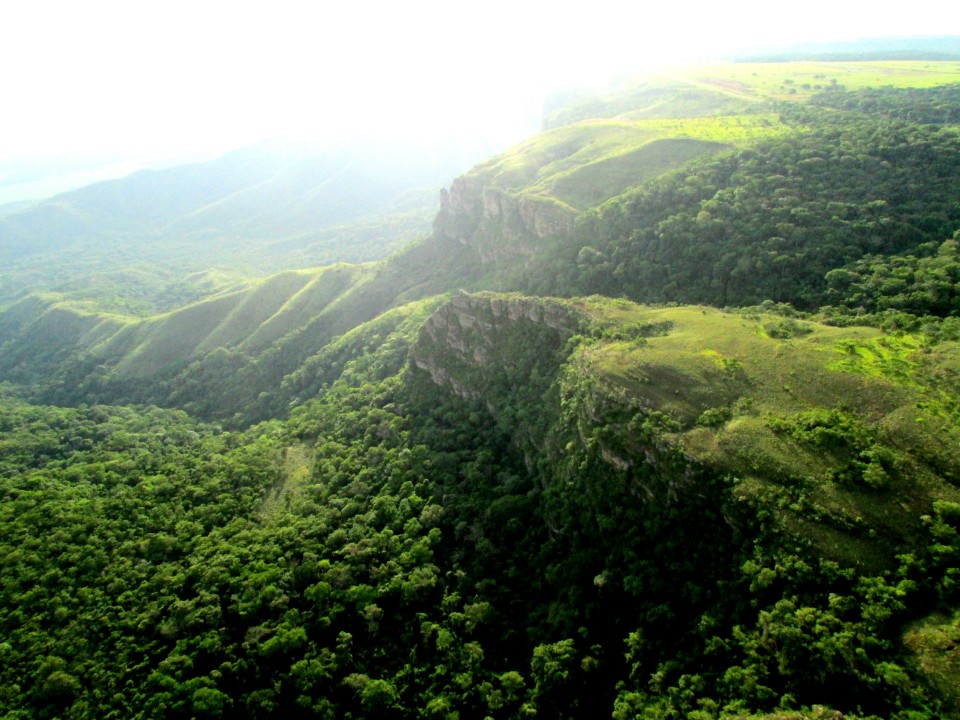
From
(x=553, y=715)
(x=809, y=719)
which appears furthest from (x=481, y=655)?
(x=809, y=719)

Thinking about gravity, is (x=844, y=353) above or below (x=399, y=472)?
above

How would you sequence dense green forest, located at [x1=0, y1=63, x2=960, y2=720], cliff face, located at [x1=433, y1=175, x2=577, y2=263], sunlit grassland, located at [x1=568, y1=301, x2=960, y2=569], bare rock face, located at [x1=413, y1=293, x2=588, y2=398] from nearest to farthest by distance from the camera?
dense green forest, located at [x1=0, y1=63, x2=960, y2=720] < sunlit grassland, located at [x1=568, y1=301, x2=960, y2=569] < bare rock face, located at [x1=413, y1=293, x2=588, y2=398] < cliff face, located at [x1=433, y1=175, x2=577, y2=263]

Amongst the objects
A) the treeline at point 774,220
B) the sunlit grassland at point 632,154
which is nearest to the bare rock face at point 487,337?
the treeline at point 774,220

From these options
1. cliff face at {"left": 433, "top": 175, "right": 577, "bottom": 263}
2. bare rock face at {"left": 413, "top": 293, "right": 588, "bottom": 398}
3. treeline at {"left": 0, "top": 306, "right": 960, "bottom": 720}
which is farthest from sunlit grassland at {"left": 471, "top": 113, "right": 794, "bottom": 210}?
treeline at {"left": 0, "top": 306, "right": 960, "bottom": 720}

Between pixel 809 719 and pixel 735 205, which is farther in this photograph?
pixel 735 205

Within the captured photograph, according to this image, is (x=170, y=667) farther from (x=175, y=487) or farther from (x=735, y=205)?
(x=735, y=205)

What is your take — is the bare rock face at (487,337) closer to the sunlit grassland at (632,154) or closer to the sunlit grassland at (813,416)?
the sunlit grassland at (813,416)

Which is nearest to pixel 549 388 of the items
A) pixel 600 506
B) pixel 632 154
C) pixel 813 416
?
pixel 600 506

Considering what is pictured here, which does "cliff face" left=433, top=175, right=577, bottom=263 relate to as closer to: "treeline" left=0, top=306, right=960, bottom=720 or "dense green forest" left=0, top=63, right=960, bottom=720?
"dense green forest" left=0, top=63, right=960, bottom=720
